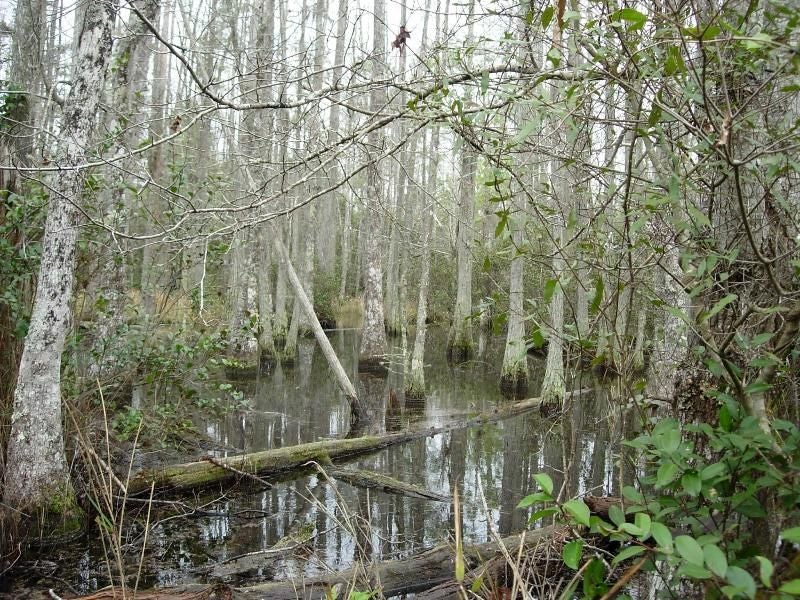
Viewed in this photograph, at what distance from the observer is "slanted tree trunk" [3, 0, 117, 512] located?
484 centimetres

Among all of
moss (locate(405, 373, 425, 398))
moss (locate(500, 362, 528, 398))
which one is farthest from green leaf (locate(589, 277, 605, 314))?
moss (locate(500, 362, 528, 398))

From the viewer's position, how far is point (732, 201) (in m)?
2.32

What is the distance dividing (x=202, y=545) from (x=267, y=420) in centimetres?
481

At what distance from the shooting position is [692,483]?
5.05 ft

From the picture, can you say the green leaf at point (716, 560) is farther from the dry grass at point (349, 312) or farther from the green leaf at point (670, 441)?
the dry grass at point (349, 312)

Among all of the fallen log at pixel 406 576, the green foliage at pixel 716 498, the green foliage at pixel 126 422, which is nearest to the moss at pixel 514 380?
the green foliage at pixel 126 422

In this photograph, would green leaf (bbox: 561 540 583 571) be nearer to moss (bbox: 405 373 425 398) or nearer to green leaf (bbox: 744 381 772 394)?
green leaf (bbox: 744 381 772 394)

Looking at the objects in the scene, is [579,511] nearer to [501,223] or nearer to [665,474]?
[665,474]

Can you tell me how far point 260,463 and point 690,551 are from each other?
618cm

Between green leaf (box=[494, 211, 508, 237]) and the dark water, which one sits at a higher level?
green leaf (box=[494, 211, 508, 237])

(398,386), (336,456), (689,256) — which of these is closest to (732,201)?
(689,256)

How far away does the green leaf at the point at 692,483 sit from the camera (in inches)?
59.7

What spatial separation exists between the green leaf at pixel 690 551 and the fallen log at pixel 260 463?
13.3 ft

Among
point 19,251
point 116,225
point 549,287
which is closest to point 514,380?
point 116,225
